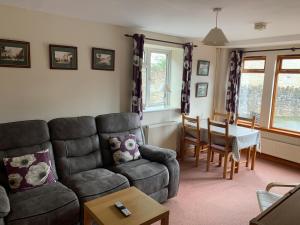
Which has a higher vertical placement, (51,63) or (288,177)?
(51,63)

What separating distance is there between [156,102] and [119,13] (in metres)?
1.96

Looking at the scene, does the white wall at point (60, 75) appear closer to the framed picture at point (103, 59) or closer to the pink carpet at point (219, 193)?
the framed picture at point (103, 59)

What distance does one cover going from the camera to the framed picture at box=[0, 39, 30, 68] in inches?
103

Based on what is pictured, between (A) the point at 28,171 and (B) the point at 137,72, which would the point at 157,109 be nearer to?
(B) the point at 137,72

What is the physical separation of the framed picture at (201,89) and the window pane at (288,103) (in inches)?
52.8

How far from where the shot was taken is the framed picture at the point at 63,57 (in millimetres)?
2947

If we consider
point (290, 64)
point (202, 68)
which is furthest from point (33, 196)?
point (290, 64)

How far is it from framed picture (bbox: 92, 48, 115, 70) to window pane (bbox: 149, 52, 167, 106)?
0.96 metres

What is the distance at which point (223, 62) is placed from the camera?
200 inches

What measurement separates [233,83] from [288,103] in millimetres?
1062

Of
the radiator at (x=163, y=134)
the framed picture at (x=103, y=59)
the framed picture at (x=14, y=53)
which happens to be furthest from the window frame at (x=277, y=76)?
the framed picture at (x=14, y=53)

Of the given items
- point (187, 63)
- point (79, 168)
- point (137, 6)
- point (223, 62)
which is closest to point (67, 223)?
point (79, 168)

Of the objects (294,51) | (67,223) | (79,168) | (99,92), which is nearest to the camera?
(67,223)

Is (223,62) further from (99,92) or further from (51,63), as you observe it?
(51,63)
